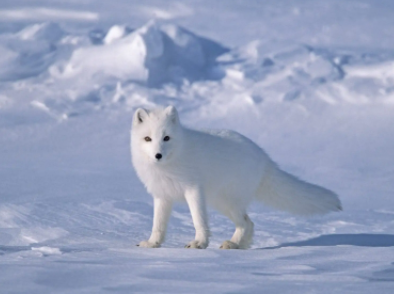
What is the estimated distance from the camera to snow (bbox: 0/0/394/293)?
7.32ft

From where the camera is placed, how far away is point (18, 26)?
868cm

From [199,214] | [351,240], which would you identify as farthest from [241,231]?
[351,240]

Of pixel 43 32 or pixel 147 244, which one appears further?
pixel 43 32

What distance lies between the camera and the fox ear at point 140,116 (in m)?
3.25

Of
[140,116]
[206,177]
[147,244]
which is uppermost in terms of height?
[140,116]

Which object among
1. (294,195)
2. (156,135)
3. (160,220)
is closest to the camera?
(156,135)

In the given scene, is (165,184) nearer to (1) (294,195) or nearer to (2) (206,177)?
(2) (206,177)

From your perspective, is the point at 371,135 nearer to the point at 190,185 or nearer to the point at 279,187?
the point at 279,187

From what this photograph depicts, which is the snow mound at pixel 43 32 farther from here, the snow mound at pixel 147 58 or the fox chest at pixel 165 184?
the fox chest at pixel 165 184

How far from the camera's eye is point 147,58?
7965mm

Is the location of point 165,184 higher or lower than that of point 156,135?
lower

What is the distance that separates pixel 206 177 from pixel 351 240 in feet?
3.59

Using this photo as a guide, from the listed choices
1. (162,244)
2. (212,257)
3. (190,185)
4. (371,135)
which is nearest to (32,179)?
(162,244)

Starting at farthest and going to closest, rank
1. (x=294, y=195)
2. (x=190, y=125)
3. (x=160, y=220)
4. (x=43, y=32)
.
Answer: (x=43, y=32), (x=190, y=125), (x=294, y=195), (x=160, y=220)
